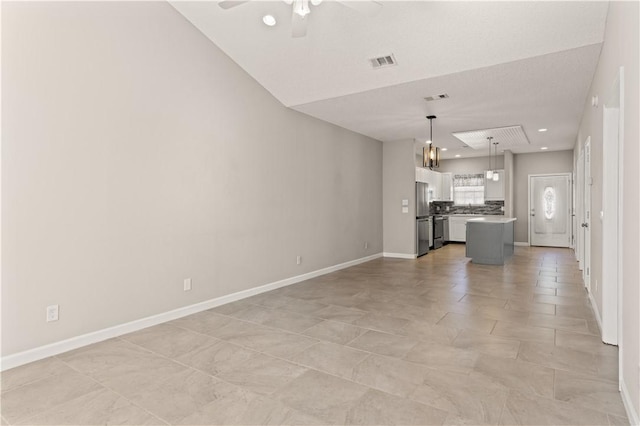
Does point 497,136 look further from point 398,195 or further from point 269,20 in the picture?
point 269,20

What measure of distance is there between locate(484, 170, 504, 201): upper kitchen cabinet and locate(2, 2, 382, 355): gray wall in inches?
297

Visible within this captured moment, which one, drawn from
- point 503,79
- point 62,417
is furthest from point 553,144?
point 62,417

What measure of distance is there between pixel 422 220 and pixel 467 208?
12.0ft

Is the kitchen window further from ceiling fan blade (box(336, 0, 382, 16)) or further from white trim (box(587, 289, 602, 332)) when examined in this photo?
ceiling fan blade (box(336, 0, 382, 16))

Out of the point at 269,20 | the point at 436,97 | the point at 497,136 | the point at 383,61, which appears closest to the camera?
the point at 269,20

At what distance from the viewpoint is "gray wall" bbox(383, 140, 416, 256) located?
8258mm

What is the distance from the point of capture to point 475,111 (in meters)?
5.74

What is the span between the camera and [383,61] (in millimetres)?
4312

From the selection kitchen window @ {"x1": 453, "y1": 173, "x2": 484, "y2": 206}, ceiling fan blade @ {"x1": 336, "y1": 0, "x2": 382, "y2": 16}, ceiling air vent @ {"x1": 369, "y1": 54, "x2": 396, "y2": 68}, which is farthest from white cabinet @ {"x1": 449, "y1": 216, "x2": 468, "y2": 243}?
ceiling fan blade @ {"x1": 336, "y1": 0, "x2": 382, "y2": 16}

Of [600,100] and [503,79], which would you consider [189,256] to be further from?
[600,100]

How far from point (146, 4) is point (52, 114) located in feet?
5.06

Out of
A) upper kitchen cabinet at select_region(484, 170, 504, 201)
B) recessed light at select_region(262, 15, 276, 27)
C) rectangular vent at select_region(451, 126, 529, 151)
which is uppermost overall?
recessed light at select_region(262, 15, 276, 27)

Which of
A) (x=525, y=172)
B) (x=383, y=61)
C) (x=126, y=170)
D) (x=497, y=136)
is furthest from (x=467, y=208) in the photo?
(x=126, y=170)

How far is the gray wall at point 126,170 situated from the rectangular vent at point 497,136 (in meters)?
3.99
